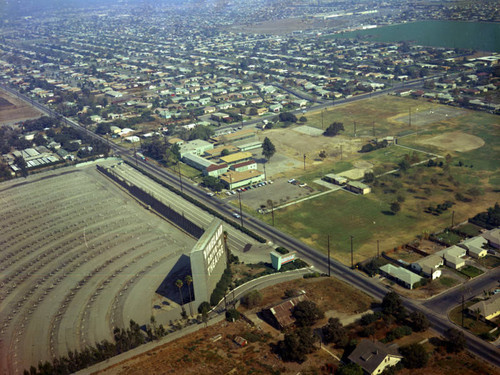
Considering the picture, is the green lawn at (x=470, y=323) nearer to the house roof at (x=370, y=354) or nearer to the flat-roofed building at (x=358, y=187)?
the house roof at (x=370, y=354)

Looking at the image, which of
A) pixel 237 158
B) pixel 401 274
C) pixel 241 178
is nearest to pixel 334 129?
pixel 237 158

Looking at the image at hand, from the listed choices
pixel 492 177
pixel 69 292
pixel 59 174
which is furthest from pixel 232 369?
pixel 59 174

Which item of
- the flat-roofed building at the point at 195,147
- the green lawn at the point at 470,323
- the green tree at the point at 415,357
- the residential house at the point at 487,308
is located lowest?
the green lawn at the point at 470,323

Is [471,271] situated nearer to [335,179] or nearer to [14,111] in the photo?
[335,179]

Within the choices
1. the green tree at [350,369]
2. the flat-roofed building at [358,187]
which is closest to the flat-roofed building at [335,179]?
the flat-roofed building at [358,187]

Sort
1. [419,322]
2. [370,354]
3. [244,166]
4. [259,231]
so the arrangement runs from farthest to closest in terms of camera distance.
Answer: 1. [244,166]
2. [259,231]
3. [419,322]
4. [370,354]
